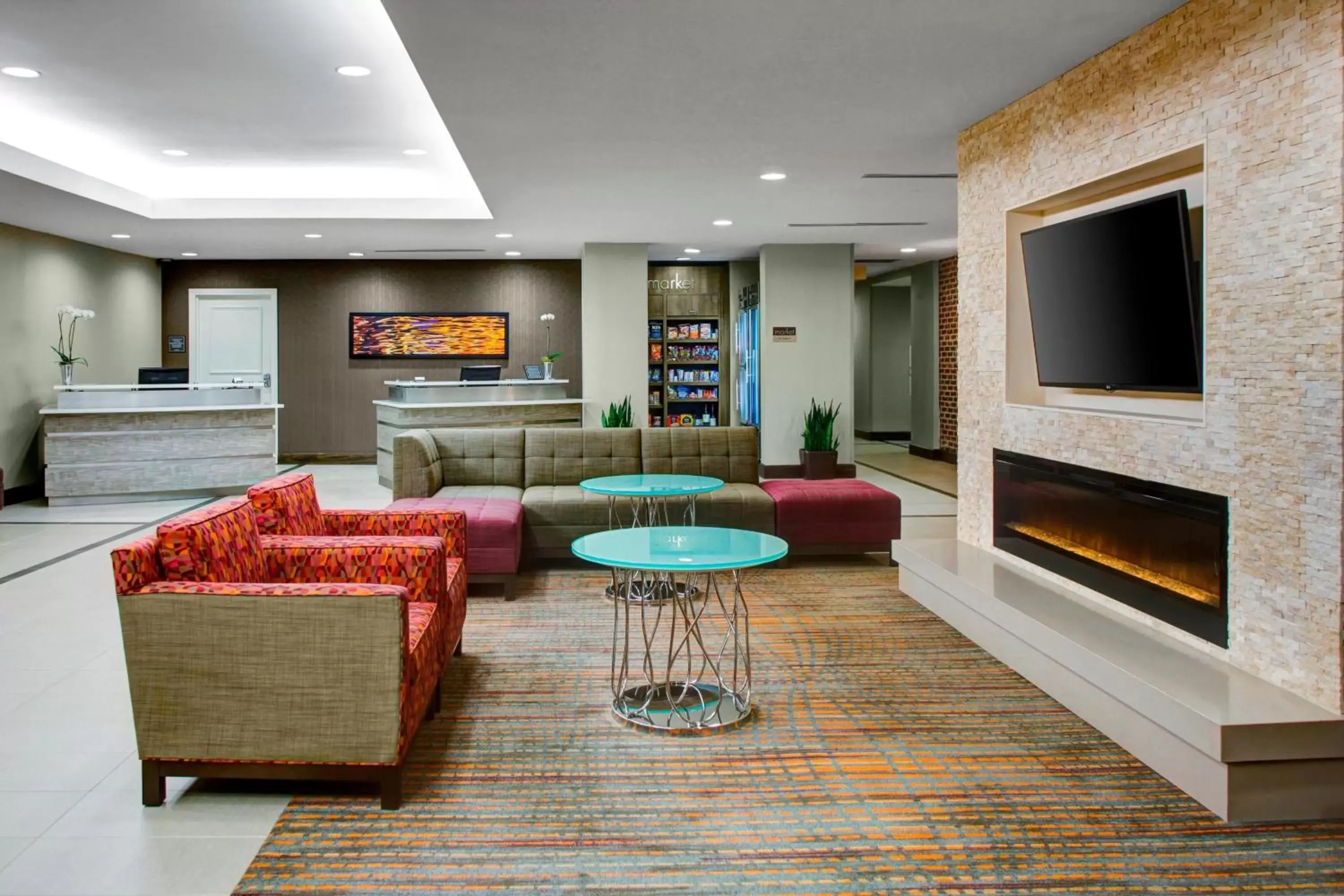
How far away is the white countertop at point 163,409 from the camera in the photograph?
830 centimetres

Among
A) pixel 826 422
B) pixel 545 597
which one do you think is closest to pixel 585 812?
pixel 545 597

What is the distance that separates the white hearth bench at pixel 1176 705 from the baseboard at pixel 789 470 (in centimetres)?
602

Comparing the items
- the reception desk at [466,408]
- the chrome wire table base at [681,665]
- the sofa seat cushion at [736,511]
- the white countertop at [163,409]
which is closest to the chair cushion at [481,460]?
the sofa seat cushion at [736,511]

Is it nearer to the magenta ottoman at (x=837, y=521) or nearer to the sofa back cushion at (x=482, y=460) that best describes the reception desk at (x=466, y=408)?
the sofa back cushion at (x=482, y=460)

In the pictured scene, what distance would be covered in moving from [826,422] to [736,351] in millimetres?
2398

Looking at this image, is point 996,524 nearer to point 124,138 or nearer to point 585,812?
point 585,812

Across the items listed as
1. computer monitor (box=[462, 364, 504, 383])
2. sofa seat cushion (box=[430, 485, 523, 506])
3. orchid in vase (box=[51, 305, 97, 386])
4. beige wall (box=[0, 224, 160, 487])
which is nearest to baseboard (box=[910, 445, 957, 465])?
computer monitor (box=[462, 364, 504, 383])

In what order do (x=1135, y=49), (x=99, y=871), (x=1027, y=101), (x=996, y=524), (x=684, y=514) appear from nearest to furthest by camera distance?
(x=99, y=871) < (x=1135, y=49) < (x=1027, y=101) < (x=996, y=524) < (x=684, y=514)

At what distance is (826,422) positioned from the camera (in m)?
9.94

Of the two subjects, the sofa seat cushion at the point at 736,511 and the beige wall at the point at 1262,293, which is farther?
the sofa seat cushion at the point at 736,511

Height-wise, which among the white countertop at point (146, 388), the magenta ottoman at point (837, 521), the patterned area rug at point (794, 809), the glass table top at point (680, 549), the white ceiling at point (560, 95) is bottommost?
the patterned area rug at point (794, 809)

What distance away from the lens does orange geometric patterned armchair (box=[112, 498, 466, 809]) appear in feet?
8.51

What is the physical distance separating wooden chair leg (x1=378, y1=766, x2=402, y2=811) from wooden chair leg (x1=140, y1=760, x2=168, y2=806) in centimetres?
62

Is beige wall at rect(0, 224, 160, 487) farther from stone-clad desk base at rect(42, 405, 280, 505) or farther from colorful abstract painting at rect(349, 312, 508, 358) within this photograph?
colorful abstract painting at rect(349, 312, 508, 358)
